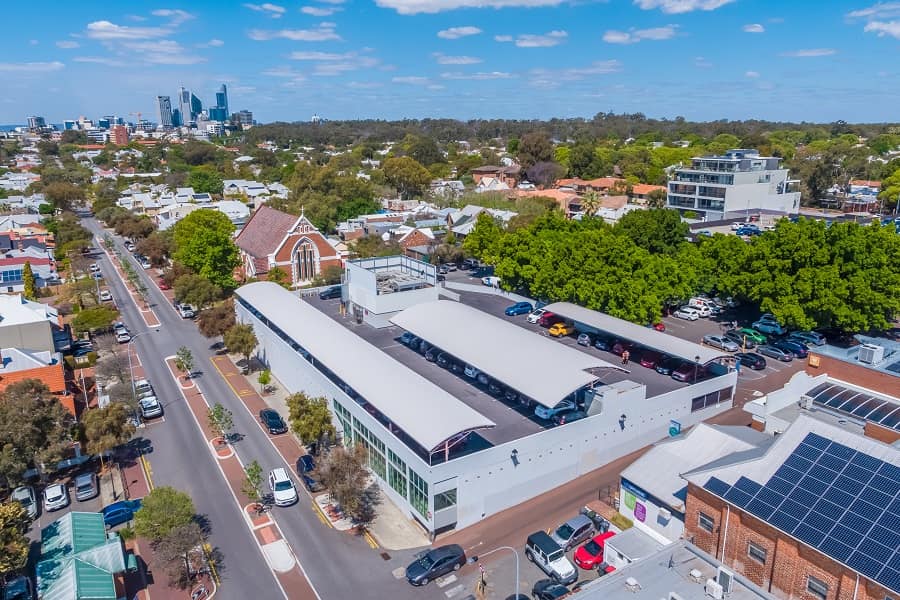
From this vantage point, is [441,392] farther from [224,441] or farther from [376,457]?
A: [224,441]

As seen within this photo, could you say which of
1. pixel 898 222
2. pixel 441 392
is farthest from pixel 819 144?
pixel 441 392

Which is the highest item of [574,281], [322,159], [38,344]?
[322,159]

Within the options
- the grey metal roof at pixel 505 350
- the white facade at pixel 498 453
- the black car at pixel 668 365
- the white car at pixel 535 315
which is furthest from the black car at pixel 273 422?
the black car at pixel 668 365

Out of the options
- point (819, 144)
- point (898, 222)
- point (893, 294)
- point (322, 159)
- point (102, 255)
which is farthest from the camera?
point (322, 159)

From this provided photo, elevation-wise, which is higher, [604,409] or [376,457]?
[604,409]

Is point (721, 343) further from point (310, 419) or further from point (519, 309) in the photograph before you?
point (310, 419)

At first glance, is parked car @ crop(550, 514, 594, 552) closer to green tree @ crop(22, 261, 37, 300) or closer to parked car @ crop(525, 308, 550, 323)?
parked car @ crop(525, 308, 550, 323)

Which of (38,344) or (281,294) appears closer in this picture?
(38,344)

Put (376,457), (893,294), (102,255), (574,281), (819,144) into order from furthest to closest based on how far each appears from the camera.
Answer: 1. (819,144)
2. (102,255)
3. (574,281)
4. (893,294)
5. (376,457)
